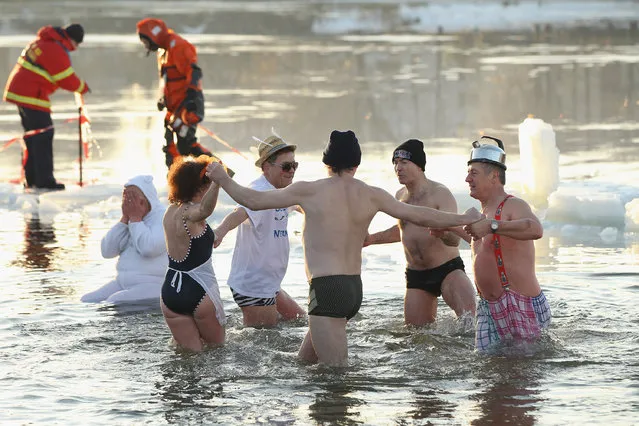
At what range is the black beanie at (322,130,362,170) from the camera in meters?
7.67

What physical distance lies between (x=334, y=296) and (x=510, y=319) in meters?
1.20

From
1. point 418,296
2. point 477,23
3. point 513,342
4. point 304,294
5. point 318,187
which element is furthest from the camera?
point 477,23

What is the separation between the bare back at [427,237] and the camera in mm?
9062

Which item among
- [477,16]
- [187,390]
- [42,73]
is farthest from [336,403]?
[477,16]

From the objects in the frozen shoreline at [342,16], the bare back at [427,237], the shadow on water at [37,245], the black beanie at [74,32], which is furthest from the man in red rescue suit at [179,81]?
the frozen shoreline at [342,16]

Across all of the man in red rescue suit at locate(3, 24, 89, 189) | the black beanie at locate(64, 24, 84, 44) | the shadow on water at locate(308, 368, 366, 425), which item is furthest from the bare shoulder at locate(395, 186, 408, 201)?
the black beanie at locate(64, 24, 84, 44)

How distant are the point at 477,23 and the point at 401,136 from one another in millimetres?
26573

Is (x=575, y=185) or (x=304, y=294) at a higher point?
(x=575, y=185)

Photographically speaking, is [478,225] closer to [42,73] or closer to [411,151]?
[411,151]

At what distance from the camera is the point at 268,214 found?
30.5 feet

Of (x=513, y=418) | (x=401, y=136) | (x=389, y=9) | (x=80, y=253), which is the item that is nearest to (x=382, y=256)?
(x=80, y=253)

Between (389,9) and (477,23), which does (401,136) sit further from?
(389,9)

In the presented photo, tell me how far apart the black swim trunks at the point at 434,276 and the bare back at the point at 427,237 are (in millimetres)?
31

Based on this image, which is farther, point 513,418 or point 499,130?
point 499,130
